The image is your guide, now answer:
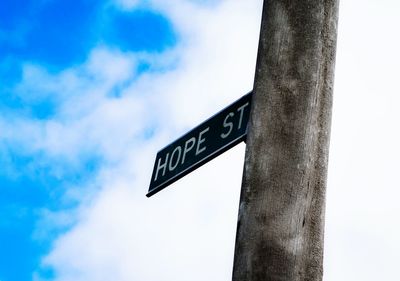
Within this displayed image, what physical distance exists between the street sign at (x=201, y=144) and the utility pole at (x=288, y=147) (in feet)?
1.45

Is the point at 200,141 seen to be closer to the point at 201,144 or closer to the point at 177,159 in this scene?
the point at 201,144

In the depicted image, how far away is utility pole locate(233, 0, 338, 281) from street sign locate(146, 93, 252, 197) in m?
0.44

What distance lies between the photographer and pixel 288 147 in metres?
2.14

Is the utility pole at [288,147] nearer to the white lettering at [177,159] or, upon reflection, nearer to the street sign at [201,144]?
the street sign at [201,144]

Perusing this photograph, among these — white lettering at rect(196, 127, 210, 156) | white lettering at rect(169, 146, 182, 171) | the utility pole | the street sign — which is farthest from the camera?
white lettering at rect(169, 146, 182, 171)

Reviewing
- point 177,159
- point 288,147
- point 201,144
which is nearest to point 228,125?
point 201,144

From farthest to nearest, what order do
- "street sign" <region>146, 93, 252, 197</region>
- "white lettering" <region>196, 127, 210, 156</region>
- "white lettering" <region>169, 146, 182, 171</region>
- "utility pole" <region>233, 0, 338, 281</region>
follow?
"white lettering" <region>169, 146, 182, 171</region>, "white lettering" <region>196, 127, 210, 156</region>, "street sign" <region>146, 93, 252, 197</region>, "utility pole" <region>233, 0, 338, 281</region>

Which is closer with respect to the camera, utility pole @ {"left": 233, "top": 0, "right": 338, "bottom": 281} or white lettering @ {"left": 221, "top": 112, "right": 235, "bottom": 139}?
utility pole @ {"left": 233, "top": 0, "right": 338, "bottom": 281}

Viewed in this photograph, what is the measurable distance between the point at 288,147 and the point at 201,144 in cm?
91

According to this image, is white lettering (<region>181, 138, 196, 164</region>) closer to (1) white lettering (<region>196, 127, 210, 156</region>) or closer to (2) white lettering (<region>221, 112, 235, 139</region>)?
(1) white lettering (<region>196, 127, 210, 156</region>)

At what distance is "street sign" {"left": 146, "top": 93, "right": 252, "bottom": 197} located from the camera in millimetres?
2803

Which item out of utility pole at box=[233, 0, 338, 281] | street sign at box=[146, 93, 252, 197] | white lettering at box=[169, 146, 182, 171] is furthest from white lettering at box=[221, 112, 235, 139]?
utility pole at box=[233, 0, 338, 281]

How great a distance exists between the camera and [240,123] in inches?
109

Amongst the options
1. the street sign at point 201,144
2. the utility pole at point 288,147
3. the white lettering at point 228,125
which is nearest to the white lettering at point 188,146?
the street sign at point 201,144
